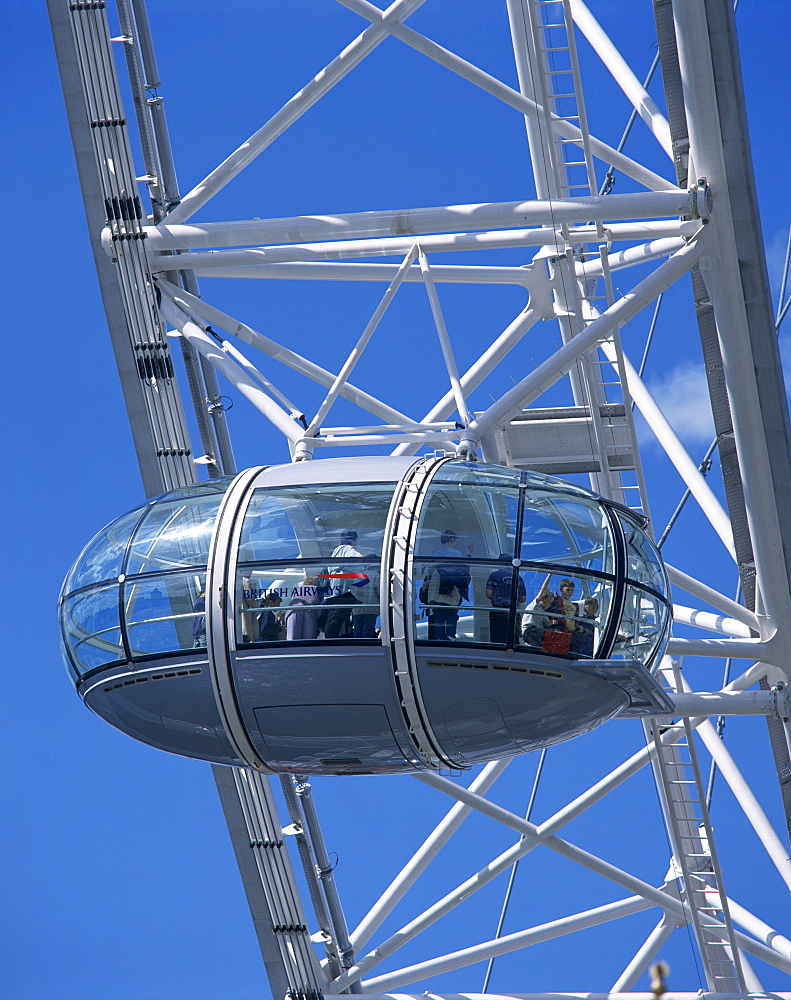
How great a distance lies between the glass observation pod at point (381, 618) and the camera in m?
11.9

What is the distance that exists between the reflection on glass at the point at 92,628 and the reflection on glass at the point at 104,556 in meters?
0.13

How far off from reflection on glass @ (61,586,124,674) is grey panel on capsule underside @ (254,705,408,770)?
5.04 ft

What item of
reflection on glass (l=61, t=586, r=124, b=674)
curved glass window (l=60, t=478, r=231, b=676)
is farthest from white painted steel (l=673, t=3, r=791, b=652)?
reflection on glass (l=61, t=586, r=124, b=674)

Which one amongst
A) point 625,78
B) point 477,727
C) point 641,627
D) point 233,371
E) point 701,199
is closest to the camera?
point 477,727

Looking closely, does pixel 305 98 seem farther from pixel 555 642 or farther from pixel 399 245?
pixel 555 642

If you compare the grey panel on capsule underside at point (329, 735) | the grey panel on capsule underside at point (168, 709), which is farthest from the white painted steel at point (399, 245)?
the grey panel on capsule underside at point (329, 735)

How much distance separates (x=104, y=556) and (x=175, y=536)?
82cm

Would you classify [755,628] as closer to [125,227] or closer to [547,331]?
[125,227]

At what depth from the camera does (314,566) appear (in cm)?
1205

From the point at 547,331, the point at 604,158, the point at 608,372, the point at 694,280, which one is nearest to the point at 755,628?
the point at 694,280

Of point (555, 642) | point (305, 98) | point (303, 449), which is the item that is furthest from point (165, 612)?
point (305, 98)

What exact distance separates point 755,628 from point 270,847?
672 centimetres

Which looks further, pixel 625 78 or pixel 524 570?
pixel 625 78

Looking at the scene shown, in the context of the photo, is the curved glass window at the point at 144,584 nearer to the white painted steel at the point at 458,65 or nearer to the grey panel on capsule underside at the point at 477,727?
the grey panel on capsule underside at the point at 477,727
